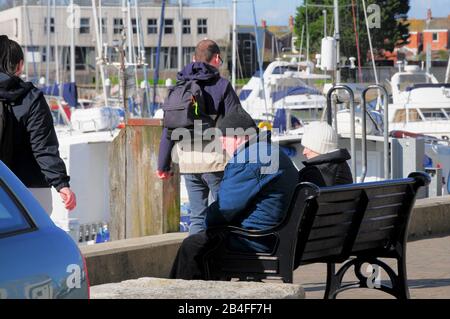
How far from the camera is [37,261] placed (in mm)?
4289

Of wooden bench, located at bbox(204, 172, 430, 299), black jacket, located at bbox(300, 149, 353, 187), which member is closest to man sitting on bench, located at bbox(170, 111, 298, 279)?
wooden bench, located at bbox(204, 172, 430, 299)

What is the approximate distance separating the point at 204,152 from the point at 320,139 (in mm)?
1065

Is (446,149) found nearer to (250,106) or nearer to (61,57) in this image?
(250,106)

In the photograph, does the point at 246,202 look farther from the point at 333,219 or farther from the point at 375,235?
the point at 375,235

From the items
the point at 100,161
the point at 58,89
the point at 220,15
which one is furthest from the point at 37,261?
the point at 220,15

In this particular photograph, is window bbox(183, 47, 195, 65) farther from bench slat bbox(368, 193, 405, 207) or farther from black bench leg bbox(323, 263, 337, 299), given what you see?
black bench leg bbox(323, 263, 337, 299)

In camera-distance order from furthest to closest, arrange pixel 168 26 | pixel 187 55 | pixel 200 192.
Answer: pixel 168 26
pixel 187 55
pixel 200 192

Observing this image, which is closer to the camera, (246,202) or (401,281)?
(246,202)

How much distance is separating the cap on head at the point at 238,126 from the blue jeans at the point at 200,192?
1.18 m

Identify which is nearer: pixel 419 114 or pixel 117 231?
pixel 117 231

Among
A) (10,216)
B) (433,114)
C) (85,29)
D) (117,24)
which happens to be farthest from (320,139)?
(85,29)

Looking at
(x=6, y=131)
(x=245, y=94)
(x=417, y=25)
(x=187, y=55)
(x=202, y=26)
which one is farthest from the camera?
(x=417, y=25)

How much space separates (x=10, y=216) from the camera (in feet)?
14.5
